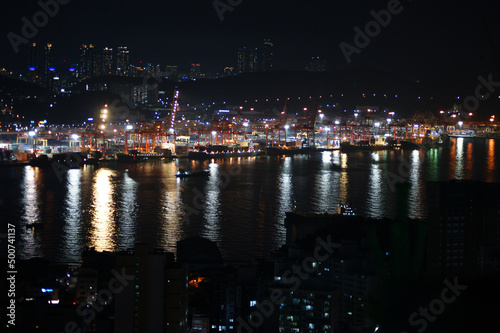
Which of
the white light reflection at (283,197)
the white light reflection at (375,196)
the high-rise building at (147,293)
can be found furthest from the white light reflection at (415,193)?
the high-rise building at (147,293)

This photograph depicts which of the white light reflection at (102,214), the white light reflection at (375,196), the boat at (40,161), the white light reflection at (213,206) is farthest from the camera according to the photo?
the boat at (40,161)

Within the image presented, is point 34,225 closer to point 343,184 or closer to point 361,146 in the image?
point 343,184

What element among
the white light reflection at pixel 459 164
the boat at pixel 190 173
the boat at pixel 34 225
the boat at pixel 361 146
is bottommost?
the boat at pixel 34 225

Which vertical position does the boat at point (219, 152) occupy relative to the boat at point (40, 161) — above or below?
above

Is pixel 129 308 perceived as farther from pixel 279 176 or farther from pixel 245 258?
pixel 279 176

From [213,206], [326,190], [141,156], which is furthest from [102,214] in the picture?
[141,156]

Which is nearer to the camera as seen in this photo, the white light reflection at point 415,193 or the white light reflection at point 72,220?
the white light reflection at point 72,220

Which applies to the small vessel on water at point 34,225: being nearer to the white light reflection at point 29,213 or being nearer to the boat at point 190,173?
the white light reflection at point 29,213
